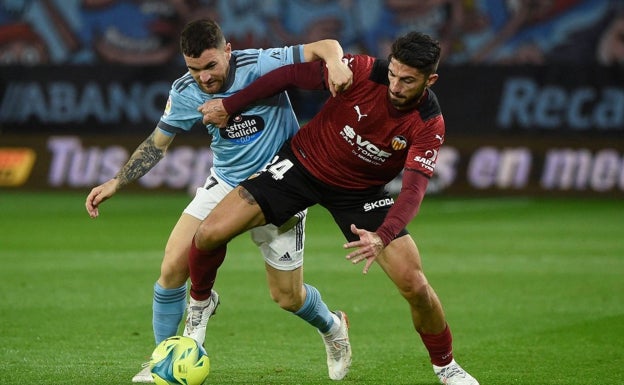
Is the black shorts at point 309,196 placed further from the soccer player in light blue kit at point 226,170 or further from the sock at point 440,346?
the sock at point 440,346

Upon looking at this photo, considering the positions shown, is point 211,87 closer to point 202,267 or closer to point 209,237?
point 209,237

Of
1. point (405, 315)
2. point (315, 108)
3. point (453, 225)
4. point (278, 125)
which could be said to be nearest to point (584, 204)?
point (453, 225)

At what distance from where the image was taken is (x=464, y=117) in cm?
1925

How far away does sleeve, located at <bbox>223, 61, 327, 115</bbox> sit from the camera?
670 centimetres

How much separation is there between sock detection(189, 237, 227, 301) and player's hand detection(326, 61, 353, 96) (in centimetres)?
112

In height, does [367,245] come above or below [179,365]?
above

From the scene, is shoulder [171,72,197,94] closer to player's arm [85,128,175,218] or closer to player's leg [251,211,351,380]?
player's arm [85,128,175,218]

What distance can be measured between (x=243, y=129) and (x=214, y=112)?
340mm

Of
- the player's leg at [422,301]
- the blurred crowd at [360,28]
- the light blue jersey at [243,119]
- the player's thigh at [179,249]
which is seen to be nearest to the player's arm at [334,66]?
the light blue jersey at [243,119]

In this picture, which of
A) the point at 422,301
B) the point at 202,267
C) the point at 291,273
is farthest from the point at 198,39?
the point at 422,301

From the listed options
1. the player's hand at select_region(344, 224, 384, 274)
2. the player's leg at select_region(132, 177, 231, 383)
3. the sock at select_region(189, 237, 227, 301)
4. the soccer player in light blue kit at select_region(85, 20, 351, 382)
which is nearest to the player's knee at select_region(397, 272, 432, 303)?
the player's hand at select_region(344, 224, 384, 274)

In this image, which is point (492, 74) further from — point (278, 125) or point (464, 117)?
point (278, 125)

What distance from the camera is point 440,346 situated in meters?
6.70

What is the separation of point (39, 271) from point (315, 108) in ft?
29.5
